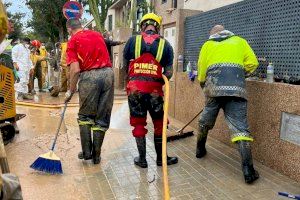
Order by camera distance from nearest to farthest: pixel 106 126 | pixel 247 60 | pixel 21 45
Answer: pixel 247 60 < pixel 106 126 < pixel 21 45

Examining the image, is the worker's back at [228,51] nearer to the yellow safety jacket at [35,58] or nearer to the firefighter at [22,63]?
the firefighter at [22,63]

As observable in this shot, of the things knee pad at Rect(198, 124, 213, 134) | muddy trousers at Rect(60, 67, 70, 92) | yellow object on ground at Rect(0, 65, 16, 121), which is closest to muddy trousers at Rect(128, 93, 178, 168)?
knee pad at Rect(198, 124, 213, 134)

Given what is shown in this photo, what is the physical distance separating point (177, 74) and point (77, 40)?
3.49 m

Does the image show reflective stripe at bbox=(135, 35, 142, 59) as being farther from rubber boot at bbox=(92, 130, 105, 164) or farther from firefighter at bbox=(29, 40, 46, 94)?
firefighter at bbox=(29, 40, 46, 94)

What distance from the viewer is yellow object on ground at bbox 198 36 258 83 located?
13.6ft

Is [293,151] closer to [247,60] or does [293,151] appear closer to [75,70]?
[247,60]

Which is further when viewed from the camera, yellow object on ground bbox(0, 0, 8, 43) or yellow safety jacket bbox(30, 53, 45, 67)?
yellow safety jacket bbox(30, 53, 45, 67)

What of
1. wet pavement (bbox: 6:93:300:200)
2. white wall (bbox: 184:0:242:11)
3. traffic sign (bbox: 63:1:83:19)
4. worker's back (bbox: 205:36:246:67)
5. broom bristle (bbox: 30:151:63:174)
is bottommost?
wet pavement (bbox: 6:93:300:200)

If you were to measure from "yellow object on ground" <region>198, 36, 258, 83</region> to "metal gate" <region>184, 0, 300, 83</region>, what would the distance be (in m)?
0.48

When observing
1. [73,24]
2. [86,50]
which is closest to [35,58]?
[73,24]

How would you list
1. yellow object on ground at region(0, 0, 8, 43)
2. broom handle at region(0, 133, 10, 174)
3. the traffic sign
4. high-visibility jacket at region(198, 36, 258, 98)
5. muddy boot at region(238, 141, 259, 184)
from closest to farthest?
yellow object on ground at region(0, 0, 8, 43), broom handle at region(0, 133, 10, 174), muddy boot at region(238, 141, 259, 184), high-visibility jacket at region(198, 36, 258, 98), the traffic sign

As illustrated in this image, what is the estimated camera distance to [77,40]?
4266 mm

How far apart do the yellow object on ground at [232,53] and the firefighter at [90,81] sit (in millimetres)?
1375

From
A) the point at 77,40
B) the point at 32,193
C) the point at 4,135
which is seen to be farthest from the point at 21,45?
the point at 32,193
